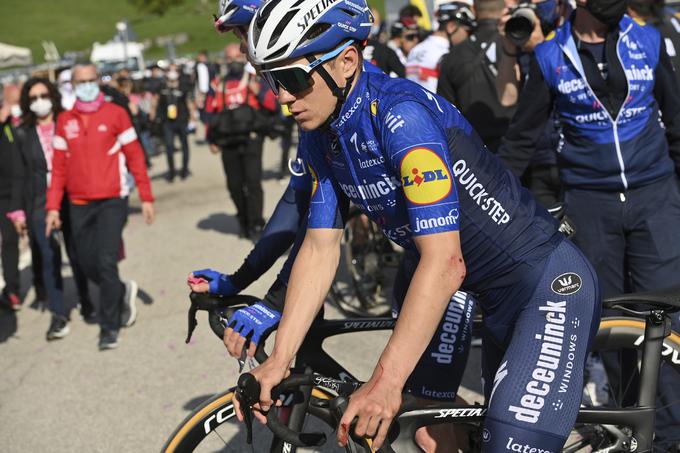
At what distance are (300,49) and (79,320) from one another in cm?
608

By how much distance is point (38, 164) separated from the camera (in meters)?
8.08

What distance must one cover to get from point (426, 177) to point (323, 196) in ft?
2.20

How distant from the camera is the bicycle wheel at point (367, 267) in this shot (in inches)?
277

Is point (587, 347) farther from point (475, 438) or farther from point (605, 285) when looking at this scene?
point (605, 285)

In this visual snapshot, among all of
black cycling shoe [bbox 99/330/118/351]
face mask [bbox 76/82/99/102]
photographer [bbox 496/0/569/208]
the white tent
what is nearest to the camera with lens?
photographer [bbox 496/0/569/208]

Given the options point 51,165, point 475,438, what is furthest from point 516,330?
point 51,165

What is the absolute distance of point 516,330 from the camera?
2.93 meters

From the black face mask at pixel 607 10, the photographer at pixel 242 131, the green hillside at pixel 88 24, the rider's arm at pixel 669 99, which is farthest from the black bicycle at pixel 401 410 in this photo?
the green hillside at pixel 88 24

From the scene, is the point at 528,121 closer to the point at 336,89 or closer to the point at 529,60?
the point at 529,60

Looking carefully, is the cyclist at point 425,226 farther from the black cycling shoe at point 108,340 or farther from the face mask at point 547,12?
the black cycling shoe at point 108,340

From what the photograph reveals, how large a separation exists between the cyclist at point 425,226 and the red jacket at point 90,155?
456 cm

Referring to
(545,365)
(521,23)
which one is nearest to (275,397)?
(545,365)

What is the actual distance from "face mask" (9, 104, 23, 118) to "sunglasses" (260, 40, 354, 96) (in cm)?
637

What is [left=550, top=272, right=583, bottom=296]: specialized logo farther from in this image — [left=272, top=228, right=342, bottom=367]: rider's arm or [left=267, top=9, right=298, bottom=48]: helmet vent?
[left=267, top=9, right=298, bottom=48]: helmet vent
